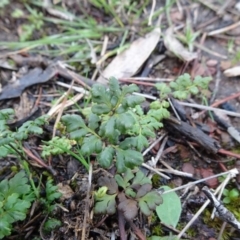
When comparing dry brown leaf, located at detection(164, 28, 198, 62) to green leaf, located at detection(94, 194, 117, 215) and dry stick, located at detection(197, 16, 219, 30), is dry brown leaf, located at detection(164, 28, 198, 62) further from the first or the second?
green leaf, located at detection(94, 194, 117, 215)

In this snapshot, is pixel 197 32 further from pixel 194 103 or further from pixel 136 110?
pixel 136 110

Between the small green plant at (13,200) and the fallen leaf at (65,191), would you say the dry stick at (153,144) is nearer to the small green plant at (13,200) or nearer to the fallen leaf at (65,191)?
the fallen leaf at (65,191)

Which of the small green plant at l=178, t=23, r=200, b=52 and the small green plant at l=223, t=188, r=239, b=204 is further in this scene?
the small green plant at l=178, t=23, r=200, b=52

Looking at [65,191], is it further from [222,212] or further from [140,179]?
[222,212]

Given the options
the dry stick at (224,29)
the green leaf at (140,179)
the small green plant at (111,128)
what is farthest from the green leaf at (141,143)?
the dry stick at (224,29)

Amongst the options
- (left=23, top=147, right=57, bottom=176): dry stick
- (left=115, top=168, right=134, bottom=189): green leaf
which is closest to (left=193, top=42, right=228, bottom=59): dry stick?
(left=115, top=168, right=134, bottom=189): green leaf

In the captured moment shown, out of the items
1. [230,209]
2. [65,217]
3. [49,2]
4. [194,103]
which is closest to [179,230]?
[230,209]
